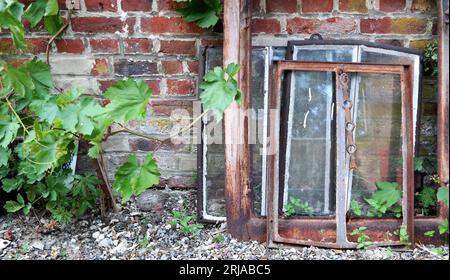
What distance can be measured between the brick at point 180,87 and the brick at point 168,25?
0.22m

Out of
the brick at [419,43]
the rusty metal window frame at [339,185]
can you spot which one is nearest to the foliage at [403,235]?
the rusty metal window frame at [339,185]

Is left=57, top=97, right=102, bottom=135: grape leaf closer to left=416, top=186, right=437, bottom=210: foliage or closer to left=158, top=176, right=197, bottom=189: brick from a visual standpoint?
left=158, top=176, right=197, bottom=189: brick

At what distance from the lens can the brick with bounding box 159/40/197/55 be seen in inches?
88.4

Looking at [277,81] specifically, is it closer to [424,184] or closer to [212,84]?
[212,84]

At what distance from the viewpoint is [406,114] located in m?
2.03

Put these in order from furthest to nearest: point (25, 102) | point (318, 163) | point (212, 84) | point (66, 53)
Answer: point (66, 53) < point (318, 163) < point (25, 102) < point (212, 84)

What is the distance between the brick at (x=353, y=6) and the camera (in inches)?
86.6

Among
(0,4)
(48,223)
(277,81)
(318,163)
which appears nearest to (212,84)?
(277,81)

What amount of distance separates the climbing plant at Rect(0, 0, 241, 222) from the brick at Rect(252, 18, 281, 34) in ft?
1.64

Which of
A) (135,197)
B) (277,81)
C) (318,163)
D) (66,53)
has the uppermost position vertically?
(66,53)

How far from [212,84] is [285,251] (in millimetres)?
726

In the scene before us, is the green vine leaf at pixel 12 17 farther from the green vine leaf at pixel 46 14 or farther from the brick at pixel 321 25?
the brick at pixel 321 25

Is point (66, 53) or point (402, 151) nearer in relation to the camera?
point (402, 151)

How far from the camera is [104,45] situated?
225cm
